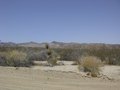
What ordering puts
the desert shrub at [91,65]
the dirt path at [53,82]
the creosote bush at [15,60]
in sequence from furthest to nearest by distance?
the creosote bush at [15,60]
the desert shrub at [91,65]
the dirt path at [53,82]

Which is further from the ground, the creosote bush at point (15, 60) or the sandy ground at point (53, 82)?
the creosote bush at point (15, 60)

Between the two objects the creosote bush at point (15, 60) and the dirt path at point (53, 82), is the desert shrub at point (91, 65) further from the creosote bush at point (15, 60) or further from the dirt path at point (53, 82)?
the creosote bush at point (15, 60)

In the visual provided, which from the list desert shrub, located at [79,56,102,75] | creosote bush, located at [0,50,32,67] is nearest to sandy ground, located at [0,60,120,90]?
desert shrub, located at [79,56,102,75]

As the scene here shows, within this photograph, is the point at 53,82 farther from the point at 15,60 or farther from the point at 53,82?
the point at 15,60

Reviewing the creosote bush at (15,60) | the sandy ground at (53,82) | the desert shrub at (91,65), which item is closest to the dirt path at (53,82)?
the sandy ground at (53,82)

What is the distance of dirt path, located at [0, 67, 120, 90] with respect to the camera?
15.1 meters

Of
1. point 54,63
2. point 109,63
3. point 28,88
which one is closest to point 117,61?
point 109,63

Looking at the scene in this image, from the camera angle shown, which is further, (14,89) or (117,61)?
(117,61)

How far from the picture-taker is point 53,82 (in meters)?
16.8

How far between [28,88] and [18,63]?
46.6 feet

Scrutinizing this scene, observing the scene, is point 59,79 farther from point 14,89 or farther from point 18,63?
point 18,63

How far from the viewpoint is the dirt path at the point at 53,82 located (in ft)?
49.4

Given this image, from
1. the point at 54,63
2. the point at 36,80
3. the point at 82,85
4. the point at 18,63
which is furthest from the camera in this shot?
the point at 54,63

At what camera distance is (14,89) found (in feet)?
47.4
